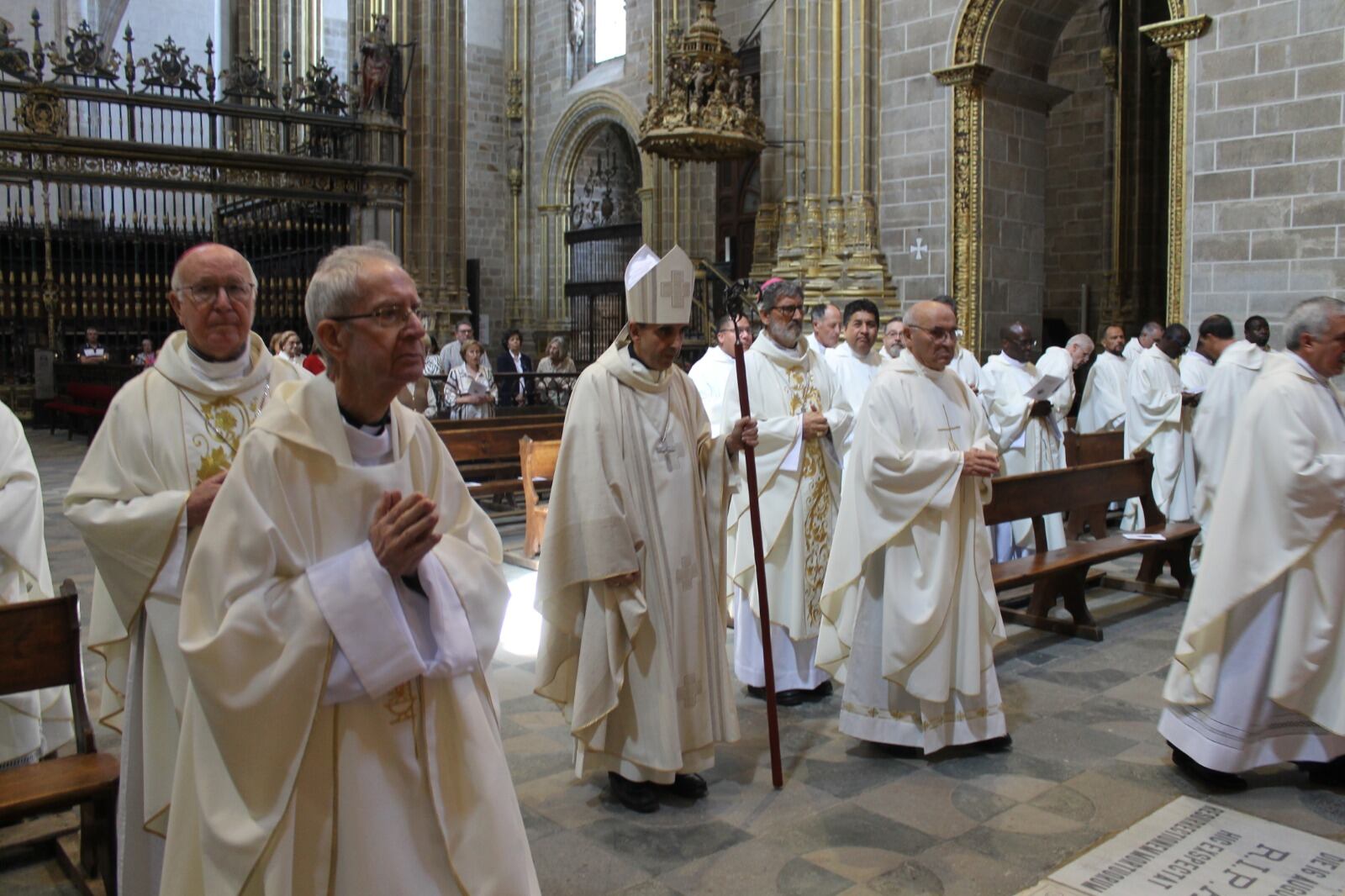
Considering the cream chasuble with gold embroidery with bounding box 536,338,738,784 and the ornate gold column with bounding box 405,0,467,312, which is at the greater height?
the ornate gold column with bounding box 405,0,467,312

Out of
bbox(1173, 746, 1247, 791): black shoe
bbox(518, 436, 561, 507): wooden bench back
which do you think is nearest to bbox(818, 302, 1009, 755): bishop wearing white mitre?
bbox(1173, 746, 1247, 791): black shoe

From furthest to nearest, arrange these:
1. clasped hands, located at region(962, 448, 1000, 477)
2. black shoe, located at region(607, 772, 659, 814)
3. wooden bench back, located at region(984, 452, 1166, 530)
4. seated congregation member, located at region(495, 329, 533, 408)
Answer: seated congregation member, located at region(495, 329, 533, 408), wooden bench back, located at region(984, 452, 1166, 530), clasped hands, located at region(962, 448, 1000, 477), black shoe, located at region(607, 772, 659, 814)

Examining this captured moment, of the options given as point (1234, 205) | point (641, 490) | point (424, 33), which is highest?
point (424, 33)

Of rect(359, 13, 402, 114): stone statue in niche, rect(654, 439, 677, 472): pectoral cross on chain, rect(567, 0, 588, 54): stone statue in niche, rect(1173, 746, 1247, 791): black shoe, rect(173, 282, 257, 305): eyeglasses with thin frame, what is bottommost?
rect(1173, 746, 1247, 791): black shoe

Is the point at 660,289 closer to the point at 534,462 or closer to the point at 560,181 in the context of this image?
the point at 534,462

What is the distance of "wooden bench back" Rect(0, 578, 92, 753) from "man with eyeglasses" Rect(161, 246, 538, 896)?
1.31 m

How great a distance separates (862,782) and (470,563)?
97.2 inches

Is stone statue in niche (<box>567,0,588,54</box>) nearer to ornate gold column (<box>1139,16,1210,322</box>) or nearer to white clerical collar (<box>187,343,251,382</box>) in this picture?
ornate gold column (<box>1139,16,1210,322</box>)

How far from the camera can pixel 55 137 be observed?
46.9 ft

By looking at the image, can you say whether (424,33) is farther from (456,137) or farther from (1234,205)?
(1234,205)

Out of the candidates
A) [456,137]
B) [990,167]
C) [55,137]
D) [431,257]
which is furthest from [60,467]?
[990,167]

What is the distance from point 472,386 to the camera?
11.9 metres

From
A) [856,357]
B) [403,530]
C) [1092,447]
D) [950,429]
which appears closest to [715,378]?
[950,429]

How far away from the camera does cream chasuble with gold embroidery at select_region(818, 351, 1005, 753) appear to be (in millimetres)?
4383
